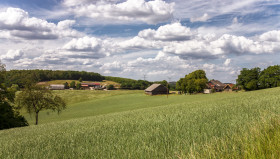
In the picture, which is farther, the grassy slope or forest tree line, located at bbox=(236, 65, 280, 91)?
forest tree line, located at bbox=(236, 65, 280, 91)

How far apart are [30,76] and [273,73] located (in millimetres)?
87288

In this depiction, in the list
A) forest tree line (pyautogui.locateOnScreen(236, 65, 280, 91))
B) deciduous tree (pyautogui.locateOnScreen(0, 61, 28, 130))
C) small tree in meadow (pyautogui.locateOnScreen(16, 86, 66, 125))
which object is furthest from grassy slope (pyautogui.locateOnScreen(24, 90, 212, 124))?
forest tree line (pyautogui.locateOnScreen(236, 65, 280, 91))

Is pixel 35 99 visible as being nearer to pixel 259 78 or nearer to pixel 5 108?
pixel 5 108

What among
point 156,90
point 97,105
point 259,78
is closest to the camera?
point 97,105

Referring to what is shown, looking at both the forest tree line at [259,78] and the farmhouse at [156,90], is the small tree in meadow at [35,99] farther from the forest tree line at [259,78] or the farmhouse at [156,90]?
the forest tree line at [259,78]

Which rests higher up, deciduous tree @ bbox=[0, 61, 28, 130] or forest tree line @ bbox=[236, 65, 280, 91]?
forest tree line @ bbox=[236, 65, 280, 91]

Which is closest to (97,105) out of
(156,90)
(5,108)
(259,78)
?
(5,108)

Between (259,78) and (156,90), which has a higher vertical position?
(259,78)

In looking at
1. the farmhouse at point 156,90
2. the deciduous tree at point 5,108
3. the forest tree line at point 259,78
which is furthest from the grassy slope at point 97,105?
the forest tree line at point 259,78

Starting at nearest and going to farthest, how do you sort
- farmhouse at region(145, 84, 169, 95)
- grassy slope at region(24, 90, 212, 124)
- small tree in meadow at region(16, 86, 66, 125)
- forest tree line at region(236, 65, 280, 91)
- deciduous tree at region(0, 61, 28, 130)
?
deciduous tree at region(0, 61, 28, 130) < small tree in meadow at region(16, 86, 66, 125) < grassy slope at region(24, 90, 212, 124) < forest tree line at region(236, 65, 280, 91) < farmhouse at region(145, 84, 169, 95)

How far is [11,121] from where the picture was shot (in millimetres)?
32969

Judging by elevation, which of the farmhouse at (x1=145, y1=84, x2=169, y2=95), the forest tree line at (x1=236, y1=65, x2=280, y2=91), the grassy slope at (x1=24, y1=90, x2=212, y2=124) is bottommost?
the grassy slope at (x1=24, y1=90, x2=212, y2=124)

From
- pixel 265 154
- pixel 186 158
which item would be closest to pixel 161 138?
pixel 186 158

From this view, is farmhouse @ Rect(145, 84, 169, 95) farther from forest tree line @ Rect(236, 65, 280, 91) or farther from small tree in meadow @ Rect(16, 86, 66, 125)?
small tree in meadow @ Rect(16, 86, 66, 125)
